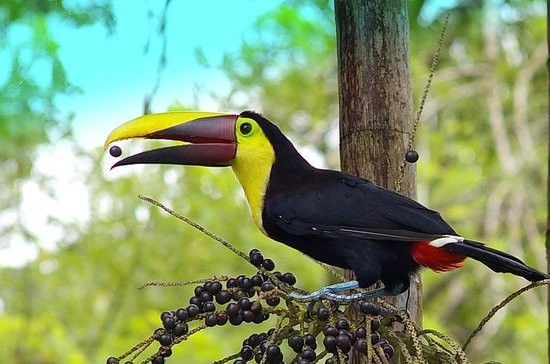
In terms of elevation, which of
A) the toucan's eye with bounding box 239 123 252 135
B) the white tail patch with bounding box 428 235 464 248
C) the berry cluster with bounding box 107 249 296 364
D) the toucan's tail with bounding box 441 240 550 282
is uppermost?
the toucan's eye with bounding box 239 123 252 135

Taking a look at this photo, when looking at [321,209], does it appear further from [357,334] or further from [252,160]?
[357,334]

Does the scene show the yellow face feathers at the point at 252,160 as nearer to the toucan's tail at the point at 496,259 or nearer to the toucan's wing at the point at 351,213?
the toucan's wing at the point at 351,213

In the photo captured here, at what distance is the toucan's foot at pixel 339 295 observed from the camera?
0.92m

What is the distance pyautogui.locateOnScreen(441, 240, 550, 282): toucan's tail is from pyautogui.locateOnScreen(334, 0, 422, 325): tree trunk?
114mm

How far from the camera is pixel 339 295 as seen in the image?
3.32 ft

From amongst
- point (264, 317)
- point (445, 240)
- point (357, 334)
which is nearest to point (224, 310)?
point (264, 317)

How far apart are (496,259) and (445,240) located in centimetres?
7

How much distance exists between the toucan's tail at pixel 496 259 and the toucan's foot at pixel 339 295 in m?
0.09

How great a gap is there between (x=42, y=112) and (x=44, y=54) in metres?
0.96

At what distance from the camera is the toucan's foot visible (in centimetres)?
92

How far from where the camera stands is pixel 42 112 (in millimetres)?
2920

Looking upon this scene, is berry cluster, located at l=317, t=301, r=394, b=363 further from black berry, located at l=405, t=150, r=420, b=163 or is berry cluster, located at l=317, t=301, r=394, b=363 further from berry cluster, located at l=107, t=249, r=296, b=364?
black berry, located at l=405, t=150, r=420, b=163

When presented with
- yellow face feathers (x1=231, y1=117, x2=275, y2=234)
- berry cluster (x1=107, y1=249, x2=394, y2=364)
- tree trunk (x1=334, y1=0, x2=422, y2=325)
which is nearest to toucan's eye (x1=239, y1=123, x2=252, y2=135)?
yellow face feathers (x1=231, y1=117, x2=275, y2=234)

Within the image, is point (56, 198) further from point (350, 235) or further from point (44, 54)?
point (350, 235)
